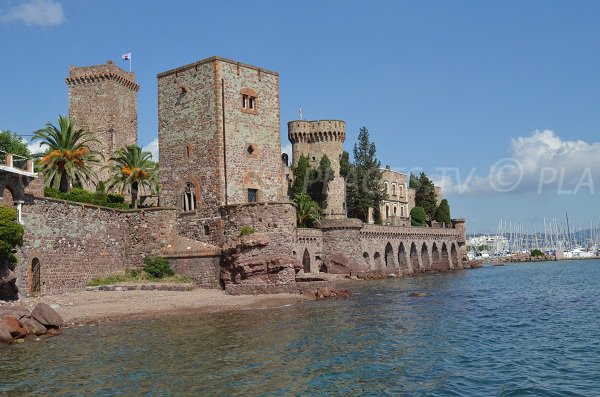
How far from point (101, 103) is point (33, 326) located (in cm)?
4214

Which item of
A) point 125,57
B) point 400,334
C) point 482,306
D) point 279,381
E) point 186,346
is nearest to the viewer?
point 279,381

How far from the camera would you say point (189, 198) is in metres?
34.7

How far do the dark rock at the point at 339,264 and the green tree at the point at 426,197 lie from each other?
3762 cm

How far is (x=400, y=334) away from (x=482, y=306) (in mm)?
11343

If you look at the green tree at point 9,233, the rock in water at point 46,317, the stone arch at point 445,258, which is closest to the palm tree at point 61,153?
the green tree at point 9,233

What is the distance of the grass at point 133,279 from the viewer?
3073cm

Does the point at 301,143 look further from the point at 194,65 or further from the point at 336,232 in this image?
the point at 194,65

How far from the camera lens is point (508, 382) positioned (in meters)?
14.2

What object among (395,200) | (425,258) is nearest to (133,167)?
(425,258)

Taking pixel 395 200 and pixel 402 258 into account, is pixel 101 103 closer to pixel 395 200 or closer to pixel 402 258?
pixel 402 258

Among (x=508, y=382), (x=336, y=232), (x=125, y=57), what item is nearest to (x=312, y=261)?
(x=336, y=232)

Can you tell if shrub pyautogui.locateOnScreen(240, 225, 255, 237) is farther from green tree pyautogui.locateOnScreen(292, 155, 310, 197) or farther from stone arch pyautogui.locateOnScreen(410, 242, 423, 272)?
stone arch pyautogui.locateOnScreen(410, 242, 423, 272)

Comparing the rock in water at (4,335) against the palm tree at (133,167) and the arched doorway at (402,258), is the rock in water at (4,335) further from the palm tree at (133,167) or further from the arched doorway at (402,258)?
the arched doorway at (402,258)

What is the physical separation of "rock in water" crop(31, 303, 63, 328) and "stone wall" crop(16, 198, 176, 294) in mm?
5355
